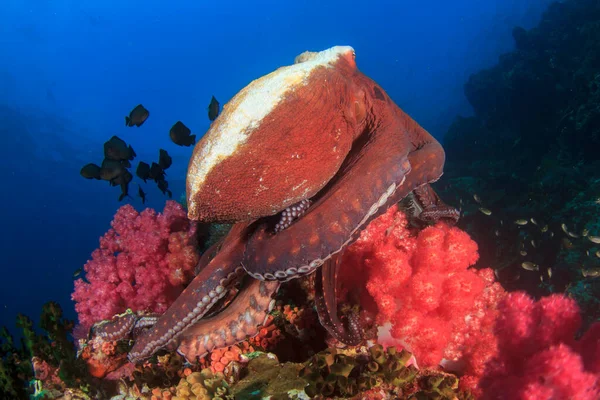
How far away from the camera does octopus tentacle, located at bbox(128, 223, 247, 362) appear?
2646mm

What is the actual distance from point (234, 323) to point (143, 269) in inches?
102

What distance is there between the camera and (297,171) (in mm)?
2092

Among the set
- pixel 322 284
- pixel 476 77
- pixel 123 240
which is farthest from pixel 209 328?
pixel 476 77

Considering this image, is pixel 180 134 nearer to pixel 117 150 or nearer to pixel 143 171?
pixel 143 171

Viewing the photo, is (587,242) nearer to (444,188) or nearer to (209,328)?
(444,188)

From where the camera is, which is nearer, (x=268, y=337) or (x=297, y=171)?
(x=297, y=171)

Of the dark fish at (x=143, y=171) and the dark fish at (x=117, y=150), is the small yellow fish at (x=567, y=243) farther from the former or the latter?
the dark fish at (x=117, y=150)

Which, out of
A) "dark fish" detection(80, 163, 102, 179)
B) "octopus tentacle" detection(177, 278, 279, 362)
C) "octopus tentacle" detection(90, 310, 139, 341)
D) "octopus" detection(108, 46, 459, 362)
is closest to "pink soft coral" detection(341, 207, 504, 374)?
"octopus" detection(108, 46, 459, 362)

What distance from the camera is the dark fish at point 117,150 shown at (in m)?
9.19

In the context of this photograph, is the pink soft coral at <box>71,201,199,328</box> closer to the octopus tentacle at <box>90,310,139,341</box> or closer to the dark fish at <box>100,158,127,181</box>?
the octopus tentacle at <box>90,310,139,341</box>

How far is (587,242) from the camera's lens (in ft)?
27.3

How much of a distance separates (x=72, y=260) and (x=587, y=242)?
54.1m

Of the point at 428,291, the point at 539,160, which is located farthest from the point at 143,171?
the point at 539,160

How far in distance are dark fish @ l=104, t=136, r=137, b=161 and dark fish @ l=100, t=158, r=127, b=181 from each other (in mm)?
144
